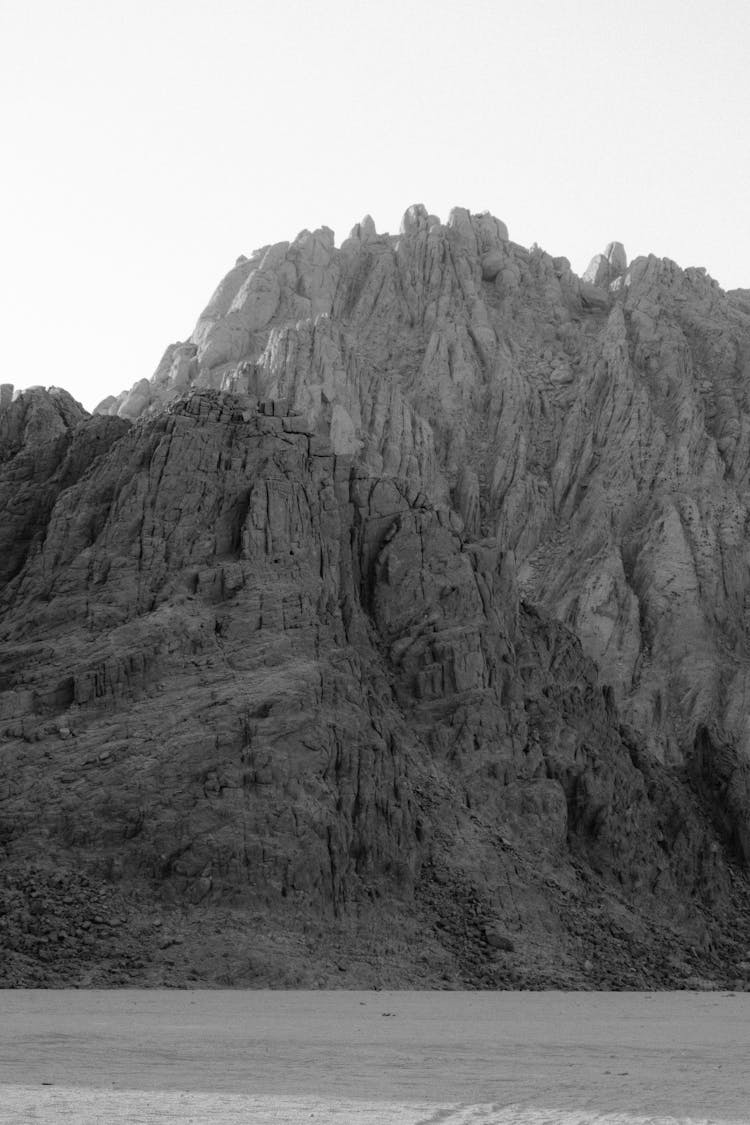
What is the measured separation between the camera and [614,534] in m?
143

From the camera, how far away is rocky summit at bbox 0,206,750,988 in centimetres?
8125

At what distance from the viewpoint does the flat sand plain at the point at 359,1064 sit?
1024 inches

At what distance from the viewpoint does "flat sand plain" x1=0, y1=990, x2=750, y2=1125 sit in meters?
26.0

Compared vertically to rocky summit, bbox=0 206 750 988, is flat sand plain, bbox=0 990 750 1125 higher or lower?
lower

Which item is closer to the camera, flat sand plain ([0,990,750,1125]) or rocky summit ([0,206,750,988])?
flat sand plain ([0,990,750,1125])

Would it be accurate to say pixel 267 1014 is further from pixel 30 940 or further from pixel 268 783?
pixel 268 783

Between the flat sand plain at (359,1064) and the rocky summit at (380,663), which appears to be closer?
the flat sand plain at (359,1064)

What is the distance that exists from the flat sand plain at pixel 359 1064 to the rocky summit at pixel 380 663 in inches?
726

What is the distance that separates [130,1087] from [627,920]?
71676mm

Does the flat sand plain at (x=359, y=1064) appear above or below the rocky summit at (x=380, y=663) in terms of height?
below

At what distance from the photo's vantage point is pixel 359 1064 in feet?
115

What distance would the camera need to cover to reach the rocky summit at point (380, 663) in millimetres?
81250

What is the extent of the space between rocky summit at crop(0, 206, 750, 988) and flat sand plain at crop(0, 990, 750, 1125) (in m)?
18.4

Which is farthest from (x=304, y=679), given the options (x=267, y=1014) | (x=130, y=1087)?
(x=130, y=1087)
